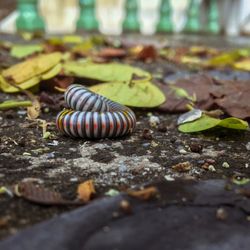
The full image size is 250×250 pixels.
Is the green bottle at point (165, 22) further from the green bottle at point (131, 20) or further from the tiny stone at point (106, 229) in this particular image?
the tiny stone at point (106, 229)

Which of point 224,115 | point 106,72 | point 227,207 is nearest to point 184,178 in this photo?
point 227,207

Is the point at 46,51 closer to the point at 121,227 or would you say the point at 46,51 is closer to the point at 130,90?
the point at 130,90

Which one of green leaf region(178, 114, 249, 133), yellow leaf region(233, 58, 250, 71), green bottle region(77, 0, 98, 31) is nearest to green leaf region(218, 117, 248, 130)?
green leaf region(178, 114, 249, 133)

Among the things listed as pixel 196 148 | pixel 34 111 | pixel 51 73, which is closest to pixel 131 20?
pixel 51 73

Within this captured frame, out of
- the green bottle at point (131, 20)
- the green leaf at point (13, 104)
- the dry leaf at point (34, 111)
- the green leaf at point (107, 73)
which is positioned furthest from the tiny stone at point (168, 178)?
the green bottle at point (131, 20)

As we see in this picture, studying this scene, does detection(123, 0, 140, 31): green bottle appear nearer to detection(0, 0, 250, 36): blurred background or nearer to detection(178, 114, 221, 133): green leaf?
detection(0, 0, 250, 36): blurred background

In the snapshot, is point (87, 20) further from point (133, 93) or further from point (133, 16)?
point (133, 93)
